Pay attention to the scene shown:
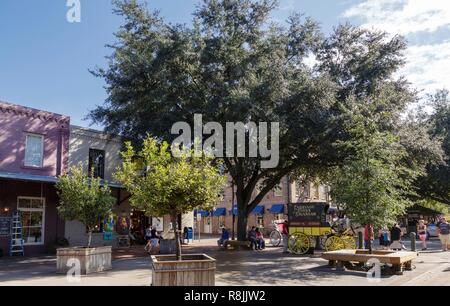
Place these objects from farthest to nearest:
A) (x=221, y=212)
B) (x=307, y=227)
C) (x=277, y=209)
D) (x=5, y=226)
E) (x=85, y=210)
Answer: (x=221, y=212) → (x=277, y=209) → (x=307, y=227) → (x=5, y=226) → (x=85, y=210)

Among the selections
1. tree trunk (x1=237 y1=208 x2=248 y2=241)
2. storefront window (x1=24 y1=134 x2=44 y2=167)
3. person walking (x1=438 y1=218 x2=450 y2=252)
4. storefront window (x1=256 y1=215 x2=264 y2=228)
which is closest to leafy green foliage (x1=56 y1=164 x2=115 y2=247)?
storefront window (x1=24 y1=134 x2=44 y2=167)

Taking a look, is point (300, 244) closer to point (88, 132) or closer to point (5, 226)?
point (88, 132)

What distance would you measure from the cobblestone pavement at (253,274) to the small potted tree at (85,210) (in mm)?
507

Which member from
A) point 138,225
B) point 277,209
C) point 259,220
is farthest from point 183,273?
point 259,220

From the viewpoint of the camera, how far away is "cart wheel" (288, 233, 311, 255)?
20484mm

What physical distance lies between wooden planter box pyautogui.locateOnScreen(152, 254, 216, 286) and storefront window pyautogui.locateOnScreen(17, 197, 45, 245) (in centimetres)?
1420

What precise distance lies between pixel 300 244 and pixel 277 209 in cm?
2423

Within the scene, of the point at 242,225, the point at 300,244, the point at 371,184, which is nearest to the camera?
the point at 371,184

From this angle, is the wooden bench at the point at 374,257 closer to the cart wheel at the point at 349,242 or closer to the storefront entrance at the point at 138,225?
the cart wheel at the point at 349,242

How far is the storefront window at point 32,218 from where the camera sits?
21078 mm

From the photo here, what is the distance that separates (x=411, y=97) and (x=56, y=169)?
19.8 meters

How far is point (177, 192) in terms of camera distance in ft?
33.5

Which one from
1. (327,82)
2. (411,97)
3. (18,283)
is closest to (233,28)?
(327,82)
